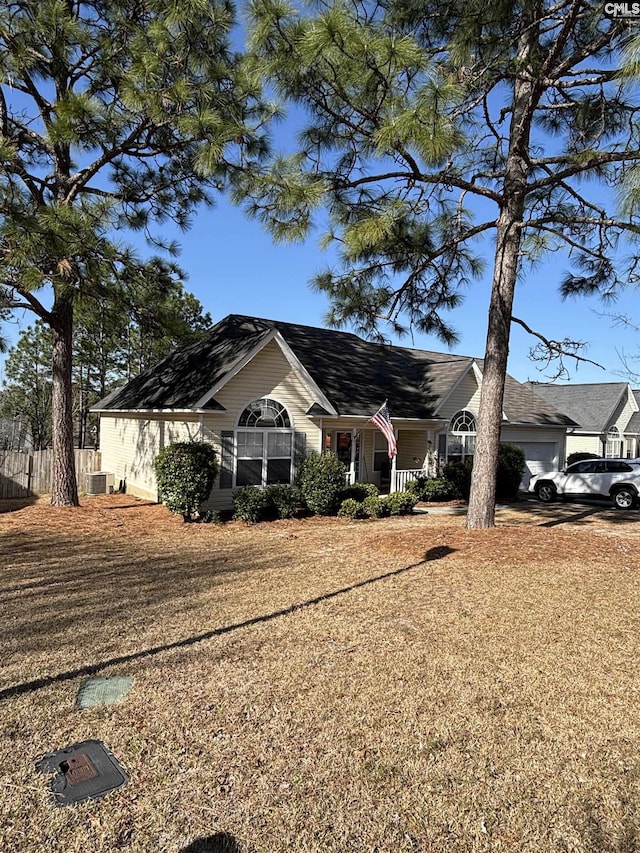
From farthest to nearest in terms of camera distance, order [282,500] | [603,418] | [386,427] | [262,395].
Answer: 1. [603,418]
2. [262,395]
3. [386,427]
4. [282,500]

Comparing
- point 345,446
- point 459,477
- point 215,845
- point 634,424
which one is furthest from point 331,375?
point 634,424

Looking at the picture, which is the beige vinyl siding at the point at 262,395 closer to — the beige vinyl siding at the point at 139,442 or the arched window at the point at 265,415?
the arched window at the point at 265,415

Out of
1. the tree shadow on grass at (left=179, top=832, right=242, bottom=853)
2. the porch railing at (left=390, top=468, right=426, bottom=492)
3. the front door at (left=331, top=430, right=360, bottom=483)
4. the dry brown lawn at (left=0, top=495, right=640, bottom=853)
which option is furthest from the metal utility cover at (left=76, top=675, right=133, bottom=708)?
the porch railing at (left=390, top=468, right=426, bottom=492)

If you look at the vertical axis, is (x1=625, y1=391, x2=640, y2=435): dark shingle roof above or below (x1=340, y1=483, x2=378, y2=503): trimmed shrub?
above

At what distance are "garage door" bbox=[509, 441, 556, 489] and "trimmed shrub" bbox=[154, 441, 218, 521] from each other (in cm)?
1426

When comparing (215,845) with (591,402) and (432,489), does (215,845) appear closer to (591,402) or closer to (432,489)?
(432,489)

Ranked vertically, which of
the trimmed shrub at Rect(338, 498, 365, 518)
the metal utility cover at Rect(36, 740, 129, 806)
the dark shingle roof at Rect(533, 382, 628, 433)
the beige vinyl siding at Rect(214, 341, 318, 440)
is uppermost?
the dark shingle roof at Rect(533, 382, 628, 433)

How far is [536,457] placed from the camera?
75.1ft

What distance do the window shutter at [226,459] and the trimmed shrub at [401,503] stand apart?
4337 millimetres

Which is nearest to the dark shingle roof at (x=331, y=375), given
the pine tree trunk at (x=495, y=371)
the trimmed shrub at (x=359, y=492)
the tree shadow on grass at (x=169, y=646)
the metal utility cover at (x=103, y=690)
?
the trimmed shrub at (x=359, y=492)

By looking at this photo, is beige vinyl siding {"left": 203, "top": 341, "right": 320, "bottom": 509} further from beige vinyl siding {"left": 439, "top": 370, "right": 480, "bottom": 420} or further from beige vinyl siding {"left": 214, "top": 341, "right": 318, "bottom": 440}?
beige vinyl siding {"left": 439, "top": 370, "right": 480, "bottom": 420}

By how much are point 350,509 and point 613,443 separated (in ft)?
91.0

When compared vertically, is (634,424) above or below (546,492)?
above

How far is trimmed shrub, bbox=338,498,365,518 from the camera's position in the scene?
13.9 meters
